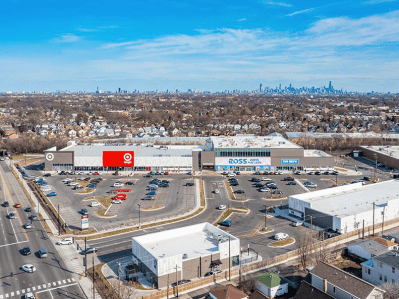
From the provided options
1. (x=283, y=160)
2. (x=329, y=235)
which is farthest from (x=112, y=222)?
(x=283, y=160)

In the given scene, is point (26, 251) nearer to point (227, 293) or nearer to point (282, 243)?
point (227, 293)

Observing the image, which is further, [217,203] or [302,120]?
[302,120]

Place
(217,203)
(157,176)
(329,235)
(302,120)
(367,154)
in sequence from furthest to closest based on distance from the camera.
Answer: (302,120) < (367,154) < (157,176) < (217,203) < (329,235)

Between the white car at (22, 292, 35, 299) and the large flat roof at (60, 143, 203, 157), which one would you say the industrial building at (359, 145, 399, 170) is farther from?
the white car at (22, 292, 35, 299)

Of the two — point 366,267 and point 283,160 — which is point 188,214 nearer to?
point 366,267

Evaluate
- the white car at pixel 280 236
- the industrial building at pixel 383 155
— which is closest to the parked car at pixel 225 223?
the white car at pixel 280 236
